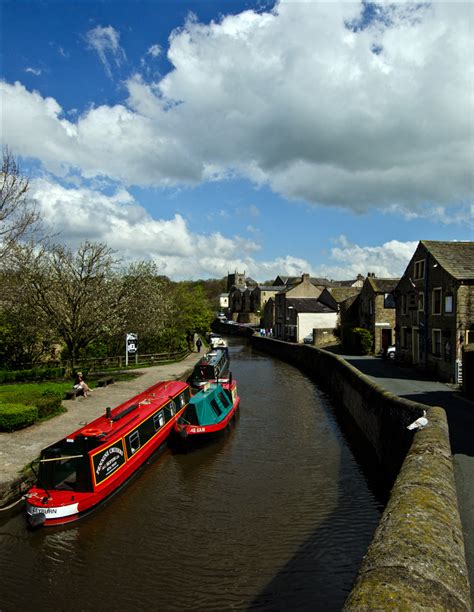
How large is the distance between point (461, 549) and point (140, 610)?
6.13 meters

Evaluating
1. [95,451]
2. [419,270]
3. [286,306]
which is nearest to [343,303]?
[286,306]

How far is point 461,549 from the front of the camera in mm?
5391

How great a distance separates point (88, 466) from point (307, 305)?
48203 millimetres

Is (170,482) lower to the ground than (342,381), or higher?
lower

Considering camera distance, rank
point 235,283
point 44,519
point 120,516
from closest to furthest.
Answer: point 44,519 < point 120,516 < point 235,283

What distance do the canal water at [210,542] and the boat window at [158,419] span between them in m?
1.31

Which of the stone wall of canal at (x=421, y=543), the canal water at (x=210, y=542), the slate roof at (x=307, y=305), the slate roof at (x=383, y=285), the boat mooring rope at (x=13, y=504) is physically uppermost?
the slate roof at (x=383, y=285)

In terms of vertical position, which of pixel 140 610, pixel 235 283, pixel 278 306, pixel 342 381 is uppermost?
pixel 235 283

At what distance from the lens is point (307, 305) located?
5800 cm

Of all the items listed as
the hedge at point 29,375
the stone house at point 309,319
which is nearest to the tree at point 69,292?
the hedge at point 29,375

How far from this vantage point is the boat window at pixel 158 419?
1661 centimetres

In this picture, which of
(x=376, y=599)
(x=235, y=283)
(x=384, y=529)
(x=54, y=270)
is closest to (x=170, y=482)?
(x=384, y=529)

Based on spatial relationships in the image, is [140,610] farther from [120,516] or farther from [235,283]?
[235,283]

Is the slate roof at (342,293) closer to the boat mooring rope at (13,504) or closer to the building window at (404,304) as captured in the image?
the building window at (404,304)
